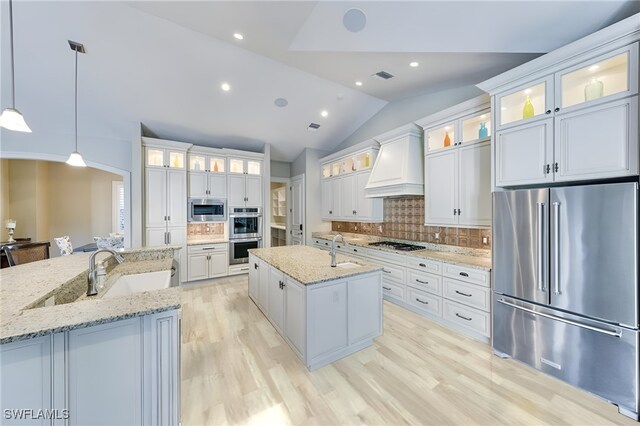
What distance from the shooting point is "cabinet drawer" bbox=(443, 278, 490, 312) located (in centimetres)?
262

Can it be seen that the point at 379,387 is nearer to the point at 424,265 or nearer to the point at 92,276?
the point at 424,265

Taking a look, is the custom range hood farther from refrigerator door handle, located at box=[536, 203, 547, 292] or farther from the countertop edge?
the countertop edge

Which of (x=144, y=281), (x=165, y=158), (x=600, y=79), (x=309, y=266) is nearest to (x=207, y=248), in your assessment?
(x=165, y=158)

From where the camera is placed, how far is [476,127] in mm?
3150

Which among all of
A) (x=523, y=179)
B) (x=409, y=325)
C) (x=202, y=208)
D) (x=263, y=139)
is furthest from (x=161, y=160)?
(x=523, y=179)

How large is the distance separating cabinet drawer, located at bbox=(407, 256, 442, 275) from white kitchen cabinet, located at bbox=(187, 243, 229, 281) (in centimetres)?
363

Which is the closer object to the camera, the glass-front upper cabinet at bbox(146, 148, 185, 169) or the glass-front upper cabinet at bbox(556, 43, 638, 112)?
the glass-front upper cabinet at bbox(556, 43, 638, 112)

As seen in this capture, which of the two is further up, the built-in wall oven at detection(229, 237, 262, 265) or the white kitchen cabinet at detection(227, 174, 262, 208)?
the white kitchen cabinet at detection(227, 174, 262, 208)

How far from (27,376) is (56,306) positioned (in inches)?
11.7

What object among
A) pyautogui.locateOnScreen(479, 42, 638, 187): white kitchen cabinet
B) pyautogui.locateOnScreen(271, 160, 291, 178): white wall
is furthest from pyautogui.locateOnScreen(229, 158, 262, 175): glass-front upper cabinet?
pyautogui.locateOnScreen(479, 42, 638, 187): white kitchen cabinet

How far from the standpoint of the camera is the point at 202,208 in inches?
192

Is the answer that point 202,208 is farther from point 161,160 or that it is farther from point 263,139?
point 263,139

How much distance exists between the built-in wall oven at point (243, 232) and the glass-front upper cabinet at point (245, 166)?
2.73ft

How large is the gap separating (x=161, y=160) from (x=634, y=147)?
19.9ft
